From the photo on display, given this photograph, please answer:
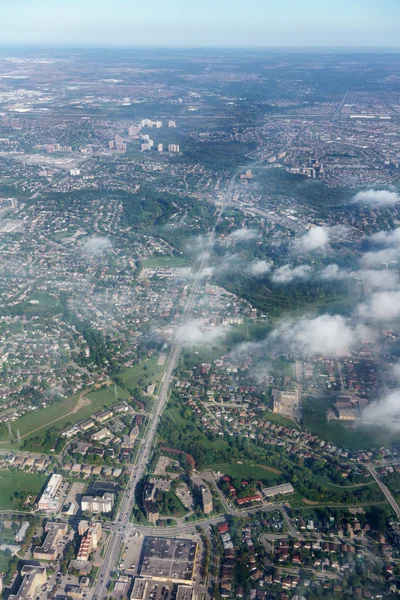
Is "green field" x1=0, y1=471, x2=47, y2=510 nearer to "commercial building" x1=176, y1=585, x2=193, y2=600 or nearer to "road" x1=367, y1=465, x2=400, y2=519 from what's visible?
"commercial building" x1=176, y1=585, x2=193, y2=600

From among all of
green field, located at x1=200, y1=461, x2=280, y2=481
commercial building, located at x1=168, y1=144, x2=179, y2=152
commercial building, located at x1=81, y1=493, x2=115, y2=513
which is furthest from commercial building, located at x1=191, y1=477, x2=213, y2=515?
commercial building, located at x1=168, y1=144, x2=179, y2=152

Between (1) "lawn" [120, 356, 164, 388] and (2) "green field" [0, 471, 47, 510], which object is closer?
(2) "green field" [0, 471, 47, 510]

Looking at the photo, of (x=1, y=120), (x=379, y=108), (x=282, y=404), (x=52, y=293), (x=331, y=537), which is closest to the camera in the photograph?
(x=331, y=537)

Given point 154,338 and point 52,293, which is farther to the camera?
point 52,293

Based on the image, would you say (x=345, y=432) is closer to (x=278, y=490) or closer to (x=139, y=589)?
(x=278, y=490)

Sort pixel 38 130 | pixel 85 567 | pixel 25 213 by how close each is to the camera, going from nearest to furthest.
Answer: pixel 85 567 → pixel 25 213 → pixel 38 130

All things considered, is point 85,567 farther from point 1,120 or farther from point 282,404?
point 1,120

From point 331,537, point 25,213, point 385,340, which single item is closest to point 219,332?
point 385,340
